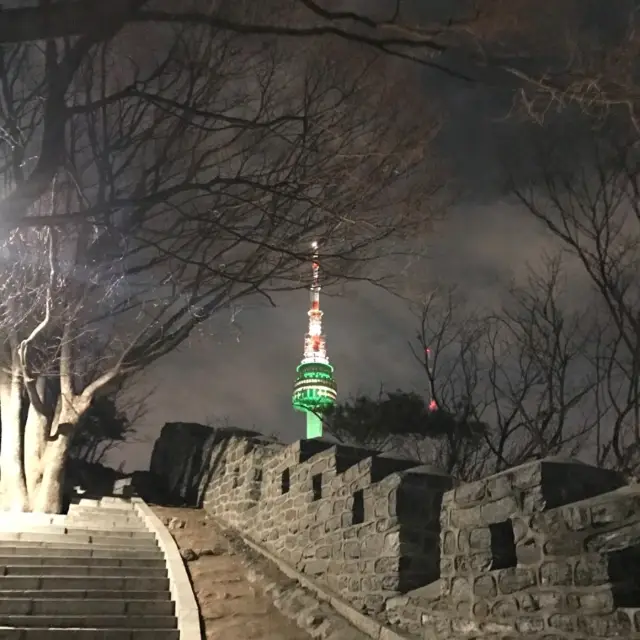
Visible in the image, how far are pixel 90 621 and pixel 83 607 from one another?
0.91ft

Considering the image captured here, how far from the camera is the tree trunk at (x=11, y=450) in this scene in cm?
974

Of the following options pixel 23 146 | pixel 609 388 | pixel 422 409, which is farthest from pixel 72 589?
pixel 422 409

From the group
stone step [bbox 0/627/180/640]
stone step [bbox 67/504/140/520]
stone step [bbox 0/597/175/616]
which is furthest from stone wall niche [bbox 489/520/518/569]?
stone step [bbox 67/504/140/520]

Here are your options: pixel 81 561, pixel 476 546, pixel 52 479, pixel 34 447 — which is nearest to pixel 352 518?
pixel 476 546

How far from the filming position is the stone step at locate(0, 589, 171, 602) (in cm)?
600

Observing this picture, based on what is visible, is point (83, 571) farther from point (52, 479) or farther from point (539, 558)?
point (539, 558)

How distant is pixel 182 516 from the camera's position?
34.4 ft

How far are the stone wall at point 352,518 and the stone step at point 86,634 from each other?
140 cm

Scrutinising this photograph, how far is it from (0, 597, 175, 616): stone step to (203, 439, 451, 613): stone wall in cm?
137

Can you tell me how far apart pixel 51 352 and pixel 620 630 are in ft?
31.7

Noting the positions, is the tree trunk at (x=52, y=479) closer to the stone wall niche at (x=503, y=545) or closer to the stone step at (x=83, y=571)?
the stone step at (x=83, y=571)

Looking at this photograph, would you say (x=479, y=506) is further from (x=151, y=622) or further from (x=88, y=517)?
(x=88, y=517)

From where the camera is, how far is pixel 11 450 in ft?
32.9

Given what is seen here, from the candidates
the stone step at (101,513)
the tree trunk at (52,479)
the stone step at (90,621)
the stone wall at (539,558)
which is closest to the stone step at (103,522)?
the stone step at (101,513)
